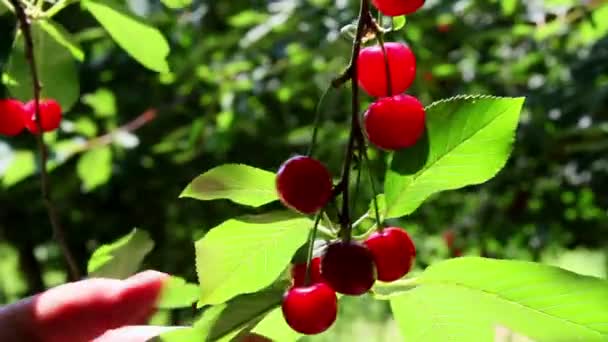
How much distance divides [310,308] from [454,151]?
0.15 m

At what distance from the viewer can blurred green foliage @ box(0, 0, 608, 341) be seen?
2223mm

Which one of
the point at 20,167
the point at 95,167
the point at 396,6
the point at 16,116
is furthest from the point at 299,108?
the point at 396,6

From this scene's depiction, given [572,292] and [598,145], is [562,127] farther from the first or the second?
[572,292]

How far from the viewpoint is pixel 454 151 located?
0.63 meters

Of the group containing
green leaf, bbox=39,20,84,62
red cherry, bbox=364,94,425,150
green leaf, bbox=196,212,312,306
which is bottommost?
green leaf, bbox=196,212,312,306

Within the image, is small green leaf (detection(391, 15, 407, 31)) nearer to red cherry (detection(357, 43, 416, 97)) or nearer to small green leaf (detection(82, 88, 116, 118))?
red cherry (detection(357, 43, 416, 97))

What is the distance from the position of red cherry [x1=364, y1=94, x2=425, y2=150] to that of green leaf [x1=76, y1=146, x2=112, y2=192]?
5.49 feet

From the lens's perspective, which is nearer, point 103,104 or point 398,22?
point 398,22

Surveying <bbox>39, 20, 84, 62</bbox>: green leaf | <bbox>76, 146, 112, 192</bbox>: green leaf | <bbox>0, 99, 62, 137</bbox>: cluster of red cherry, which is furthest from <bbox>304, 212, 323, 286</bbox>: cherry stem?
<bbox>76, 146, 112, 192</bbox>: green leaf

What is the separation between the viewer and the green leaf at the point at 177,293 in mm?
744

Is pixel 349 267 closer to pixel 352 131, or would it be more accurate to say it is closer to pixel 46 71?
pixel 352 131

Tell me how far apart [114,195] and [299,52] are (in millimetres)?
1640

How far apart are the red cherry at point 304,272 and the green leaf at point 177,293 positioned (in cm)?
9

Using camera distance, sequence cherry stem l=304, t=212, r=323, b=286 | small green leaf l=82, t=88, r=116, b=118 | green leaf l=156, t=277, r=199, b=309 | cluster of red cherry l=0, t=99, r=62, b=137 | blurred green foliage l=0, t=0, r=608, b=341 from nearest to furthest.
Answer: cherry stem l=304, t=212, r=323, b=286, green leaf l=156, t=277, r=199, b=309, cluster of red cherry l=0, t=99, r=62, b=137, blurred green foliage l=0, t=0, r=608, b=341, small green leaf l=82, t=88, r=116, b=118
